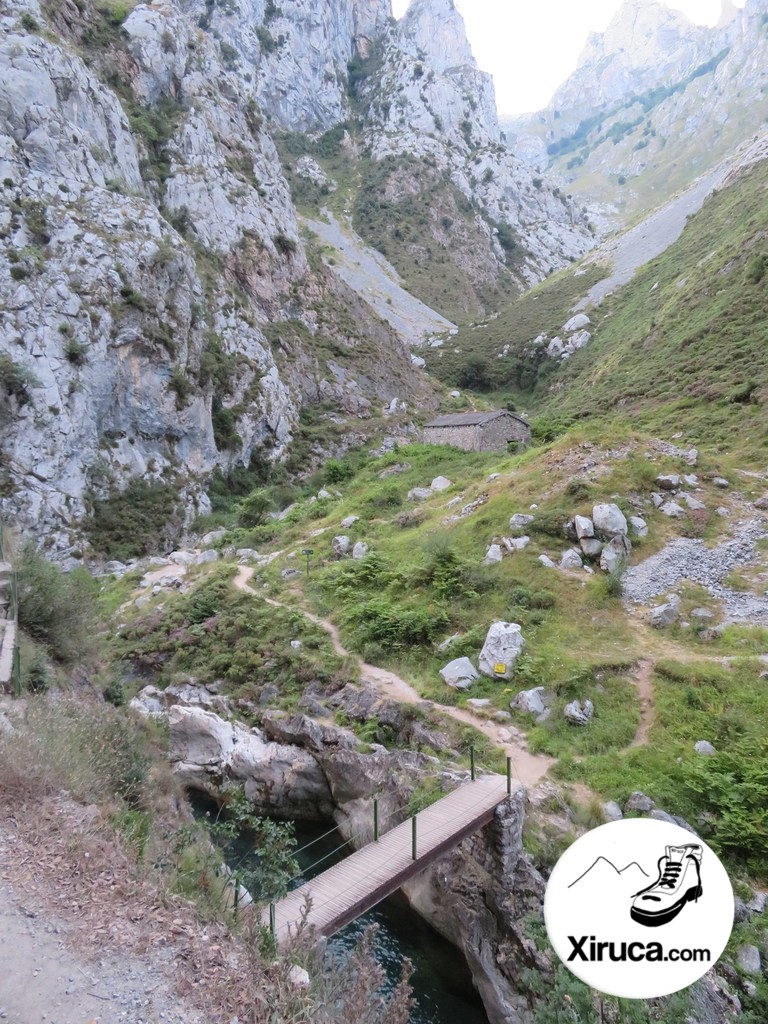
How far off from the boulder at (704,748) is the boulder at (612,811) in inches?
88.3

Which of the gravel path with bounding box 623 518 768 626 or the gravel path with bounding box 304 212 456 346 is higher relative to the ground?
the gravel path with bounding box 304 212 456 346

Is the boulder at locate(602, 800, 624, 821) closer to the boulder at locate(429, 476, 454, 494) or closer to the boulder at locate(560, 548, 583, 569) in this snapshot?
the boulder at locate(560, 548, 583, 569)

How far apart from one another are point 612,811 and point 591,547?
30.9ft

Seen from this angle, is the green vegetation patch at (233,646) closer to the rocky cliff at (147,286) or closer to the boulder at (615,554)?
the rocky cliff at (147,286)

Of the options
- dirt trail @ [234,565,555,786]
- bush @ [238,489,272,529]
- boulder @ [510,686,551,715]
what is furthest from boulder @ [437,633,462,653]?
bush @ [238,489,272,529]

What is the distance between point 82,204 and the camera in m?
31.3

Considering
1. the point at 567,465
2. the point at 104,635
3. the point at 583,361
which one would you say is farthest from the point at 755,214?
the point at 104,635

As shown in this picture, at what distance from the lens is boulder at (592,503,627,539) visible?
18766 millimetres

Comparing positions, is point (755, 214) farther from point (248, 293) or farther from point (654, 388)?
point (248, 293)

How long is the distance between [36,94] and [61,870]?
39314mm

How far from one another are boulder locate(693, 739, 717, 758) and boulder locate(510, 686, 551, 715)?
3223 millimetres

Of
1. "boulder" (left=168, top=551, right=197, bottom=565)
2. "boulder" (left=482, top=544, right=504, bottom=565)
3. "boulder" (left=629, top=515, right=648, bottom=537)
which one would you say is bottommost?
"boulder" (left=629, top=515, right=648, bottom=537)

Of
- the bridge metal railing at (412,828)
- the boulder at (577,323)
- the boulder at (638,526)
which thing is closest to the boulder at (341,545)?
the boulder at (638,526)

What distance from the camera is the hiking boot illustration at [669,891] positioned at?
20.5 feet
